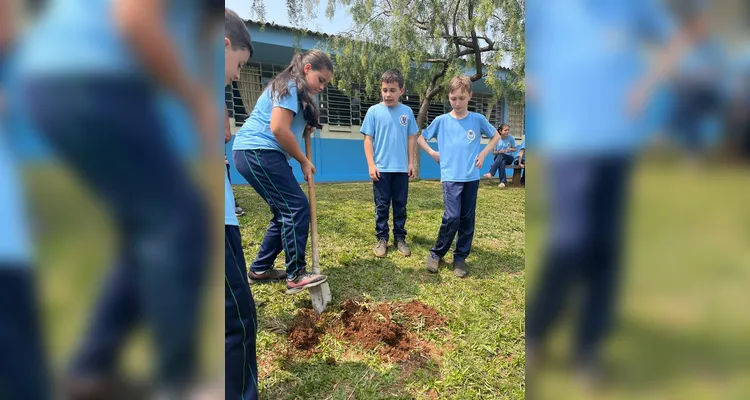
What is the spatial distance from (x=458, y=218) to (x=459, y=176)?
37cm

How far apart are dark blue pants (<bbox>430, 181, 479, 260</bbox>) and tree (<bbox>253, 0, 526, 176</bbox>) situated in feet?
24.7

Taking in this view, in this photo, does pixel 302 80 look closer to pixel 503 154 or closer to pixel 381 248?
pixel 381 248

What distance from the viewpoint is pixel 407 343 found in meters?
2.27

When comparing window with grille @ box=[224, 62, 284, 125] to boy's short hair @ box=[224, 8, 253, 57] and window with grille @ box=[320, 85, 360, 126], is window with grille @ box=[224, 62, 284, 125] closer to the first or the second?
window with grille @ box=[320, 85, 360, 126]

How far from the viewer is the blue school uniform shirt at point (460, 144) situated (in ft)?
11.6

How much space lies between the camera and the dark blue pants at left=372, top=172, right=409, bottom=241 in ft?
13.4
